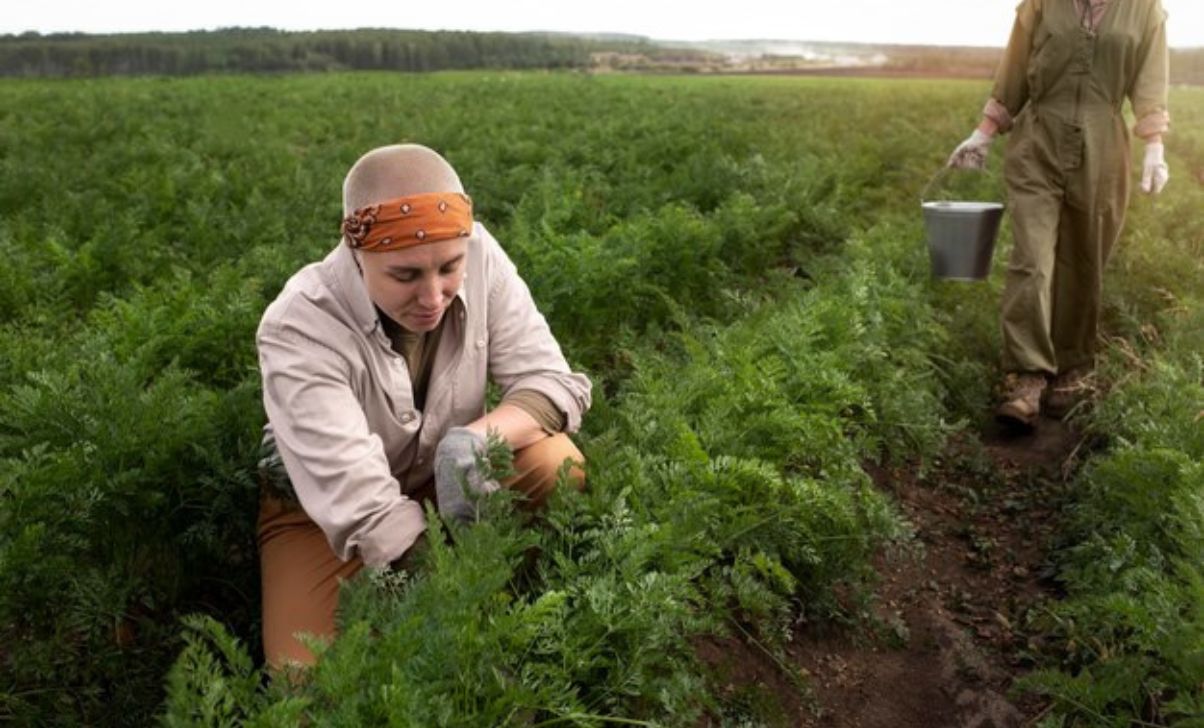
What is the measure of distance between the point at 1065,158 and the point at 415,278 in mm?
4424

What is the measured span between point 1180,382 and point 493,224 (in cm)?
628

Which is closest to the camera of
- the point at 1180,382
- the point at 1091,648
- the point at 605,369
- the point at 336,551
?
the point at 336,551

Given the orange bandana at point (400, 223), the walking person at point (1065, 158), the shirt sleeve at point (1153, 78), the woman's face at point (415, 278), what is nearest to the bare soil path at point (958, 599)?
the walking person at point (1065, 158)

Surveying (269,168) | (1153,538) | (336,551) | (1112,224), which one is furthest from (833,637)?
(269,168)

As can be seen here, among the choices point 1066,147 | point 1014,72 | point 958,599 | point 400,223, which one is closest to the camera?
point 400,223

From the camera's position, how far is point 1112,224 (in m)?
6.68

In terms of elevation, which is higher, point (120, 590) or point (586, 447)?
point (586, 447)

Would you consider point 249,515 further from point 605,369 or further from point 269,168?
point 269,168

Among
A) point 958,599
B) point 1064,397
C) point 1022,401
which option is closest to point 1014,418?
point 1022,401

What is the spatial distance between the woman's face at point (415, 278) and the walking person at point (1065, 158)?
4100 millimetres

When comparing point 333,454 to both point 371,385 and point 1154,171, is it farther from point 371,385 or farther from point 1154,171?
point 1154,171

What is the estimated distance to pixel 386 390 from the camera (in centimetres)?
356

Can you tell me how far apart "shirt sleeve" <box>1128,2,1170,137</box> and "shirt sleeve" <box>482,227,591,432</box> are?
3995mm

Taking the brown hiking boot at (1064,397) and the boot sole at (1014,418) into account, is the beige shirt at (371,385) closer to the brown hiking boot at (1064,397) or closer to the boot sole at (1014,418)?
the boot sole at (1014,418)
